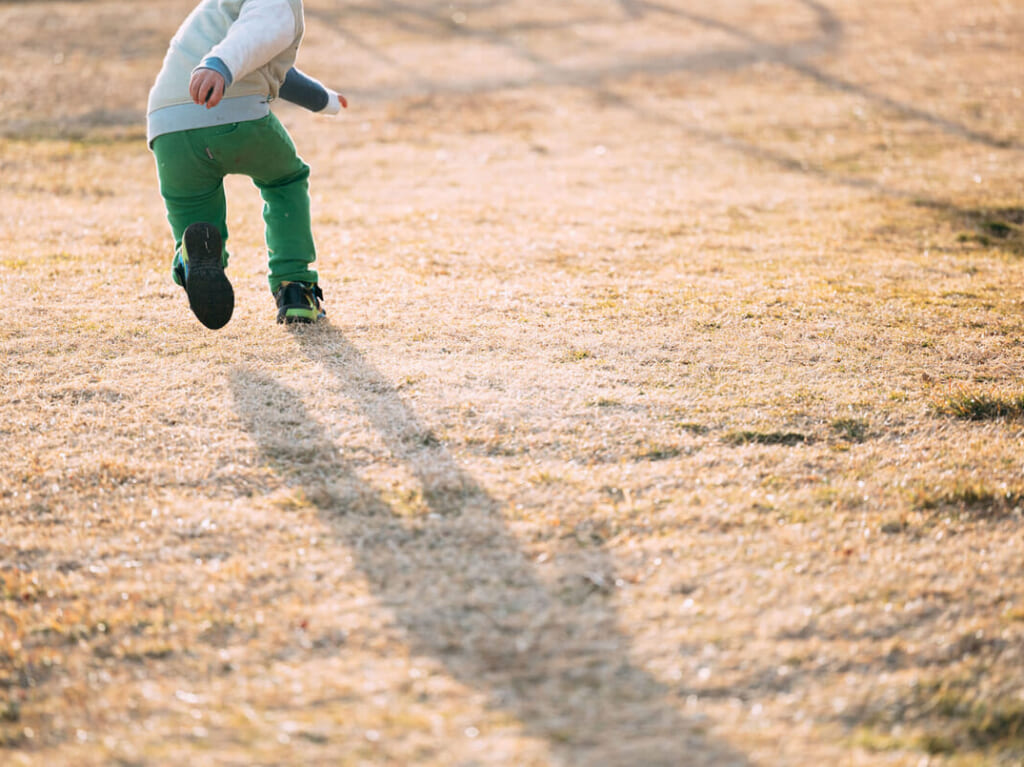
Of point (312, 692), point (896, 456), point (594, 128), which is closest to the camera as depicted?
point (312, 692)

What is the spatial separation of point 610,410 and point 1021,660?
143 centimetres

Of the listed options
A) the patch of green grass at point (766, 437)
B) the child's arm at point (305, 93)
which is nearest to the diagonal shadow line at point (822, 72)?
the child's arm at point (305, 93)

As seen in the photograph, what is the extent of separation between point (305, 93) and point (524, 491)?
2193 mm

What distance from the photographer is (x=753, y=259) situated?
17.3ft

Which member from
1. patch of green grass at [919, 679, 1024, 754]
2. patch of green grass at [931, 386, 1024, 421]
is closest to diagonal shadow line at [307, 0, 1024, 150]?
patch of green grass at [931, 386, 1024, 421]

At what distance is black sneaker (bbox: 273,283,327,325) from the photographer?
13.2 feet

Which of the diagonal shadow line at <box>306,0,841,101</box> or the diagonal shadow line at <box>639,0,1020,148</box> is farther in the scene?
the diagonal shadow line at <box>306,0,841,101</box>

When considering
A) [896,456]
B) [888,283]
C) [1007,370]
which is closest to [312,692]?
[896,456]

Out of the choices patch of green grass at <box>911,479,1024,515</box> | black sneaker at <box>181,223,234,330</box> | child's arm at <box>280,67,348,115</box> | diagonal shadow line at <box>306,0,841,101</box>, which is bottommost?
diagonal shadow line at <box>306,0,841,101</box>

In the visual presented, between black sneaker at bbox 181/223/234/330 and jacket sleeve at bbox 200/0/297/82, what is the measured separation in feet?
1.74

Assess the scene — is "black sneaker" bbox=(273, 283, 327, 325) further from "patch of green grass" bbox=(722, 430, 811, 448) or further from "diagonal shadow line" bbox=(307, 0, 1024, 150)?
"diagonal shadow line" bbox=(307, 0, 1024, 150)

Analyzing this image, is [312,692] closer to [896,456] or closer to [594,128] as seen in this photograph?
[896,456]

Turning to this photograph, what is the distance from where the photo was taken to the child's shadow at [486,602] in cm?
191

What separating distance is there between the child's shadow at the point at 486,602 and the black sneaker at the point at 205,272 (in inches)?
21.7
